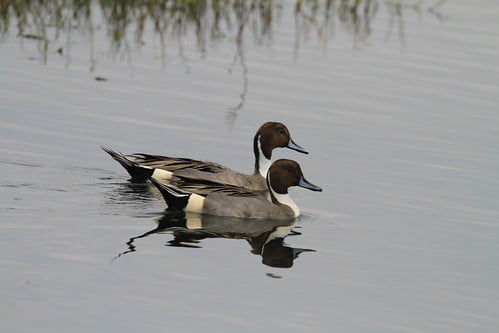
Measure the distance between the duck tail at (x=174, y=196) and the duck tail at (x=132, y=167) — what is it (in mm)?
739

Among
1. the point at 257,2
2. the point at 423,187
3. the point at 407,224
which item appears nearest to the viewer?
the point at 407,224

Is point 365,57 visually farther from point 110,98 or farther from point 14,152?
point 14,152

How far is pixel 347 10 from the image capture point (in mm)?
19984

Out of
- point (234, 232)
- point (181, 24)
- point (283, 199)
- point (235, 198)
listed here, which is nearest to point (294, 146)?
point (283, 199)

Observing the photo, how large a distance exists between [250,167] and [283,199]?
141 centimetres

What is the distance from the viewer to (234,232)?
9.41 meters

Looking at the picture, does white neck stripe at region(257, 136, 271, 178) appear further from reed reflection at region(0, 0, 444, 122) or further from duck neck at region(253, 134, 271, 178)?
reed reflection at region(0, 0, 444, 122)

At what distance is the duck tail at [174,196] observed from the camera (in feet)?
33.4

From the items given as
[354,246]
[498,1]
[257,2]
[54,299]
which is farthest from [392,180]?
[498,1]

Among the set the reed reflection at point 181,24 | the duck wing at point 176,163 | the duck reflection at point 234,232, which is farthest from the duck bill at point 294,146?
the reed reflection at point 181,24

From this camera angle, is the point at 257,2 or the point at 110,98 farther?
the point at 257,2

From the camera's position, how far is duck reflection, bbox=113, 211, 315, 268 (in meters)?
8.59

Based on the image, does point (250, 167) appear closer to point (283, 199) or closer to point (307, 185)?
point (283, 199)

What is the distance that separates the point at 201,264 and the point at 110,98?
5.80 meters
